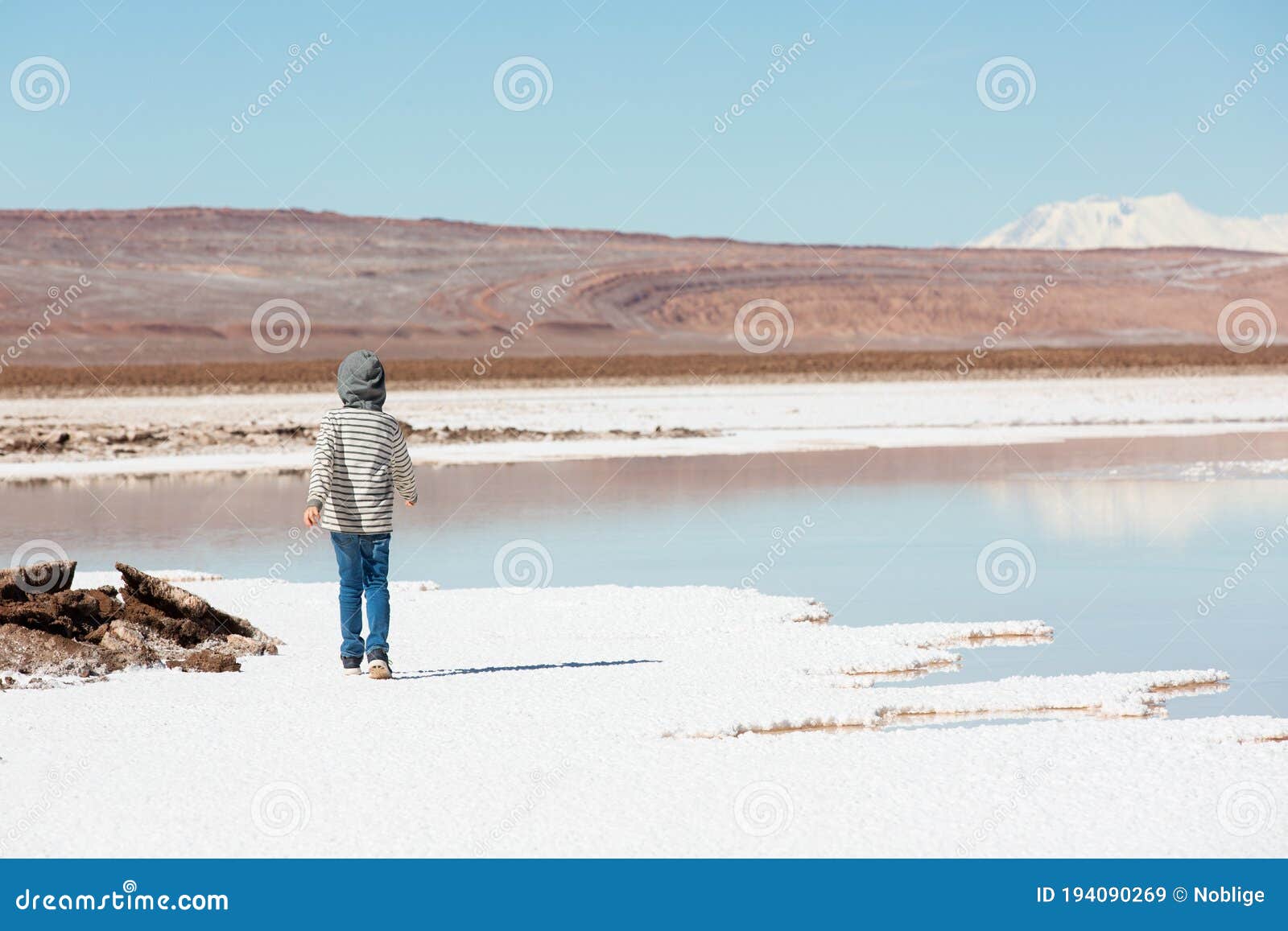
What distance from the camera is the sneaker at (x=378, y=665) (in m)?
6.98

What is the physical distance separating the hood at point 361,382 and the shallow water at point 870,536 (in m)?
2.70

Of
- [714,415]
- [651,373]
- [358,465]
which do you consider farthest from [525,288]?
[358,465]

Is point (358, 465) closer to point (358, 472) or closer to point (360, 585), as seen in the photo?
point (358, 472)

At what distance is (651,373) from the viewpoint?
49.4m

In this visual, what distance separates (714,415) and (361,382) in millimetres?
23433

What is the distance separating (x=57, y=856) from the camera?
4625 mm

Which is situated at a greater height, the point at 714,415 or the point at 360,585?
the point at 714,415

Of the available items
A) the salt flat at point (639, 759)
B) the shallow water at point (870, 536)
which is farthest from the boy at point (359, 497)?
the shallow water at point (870, 536)

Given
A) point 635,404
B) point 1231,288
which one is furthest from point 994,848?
point 1231,288

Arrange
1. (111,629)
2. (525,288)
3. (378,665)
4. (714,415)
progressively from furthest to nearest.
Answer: (525,288) < (714,415) < (111,629) < (378,665)

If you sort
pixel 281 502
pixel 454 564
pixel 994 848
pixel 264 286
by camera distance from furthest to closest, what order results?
pixel 264 286, pixel 281 502, pixel 454 564, pixel 994 848

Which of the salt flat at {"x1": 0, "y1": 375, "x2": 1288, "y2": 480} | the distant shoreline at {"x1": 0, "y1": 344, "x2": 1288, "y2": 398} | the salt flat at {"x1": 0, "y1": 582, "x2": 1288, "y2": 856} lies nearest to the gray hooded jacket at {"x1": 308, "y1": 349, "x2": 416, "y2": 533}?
the salt flat at {"x1": 0, "y1": 582, "x2": 1288, "y2": 856}

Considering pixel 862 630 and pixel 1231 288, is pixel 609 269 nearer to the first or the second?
pixel 1231 288

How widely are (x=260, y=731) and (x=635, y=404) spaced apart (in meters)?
27.5
